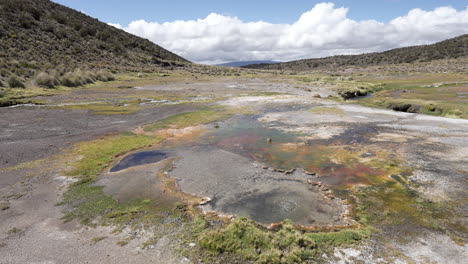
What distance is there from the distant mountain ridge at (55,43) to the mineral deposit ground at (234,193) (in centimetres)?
3487

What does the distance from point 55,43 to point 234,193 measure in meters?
78.6

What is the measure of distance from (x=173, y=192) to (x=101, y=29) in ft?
373

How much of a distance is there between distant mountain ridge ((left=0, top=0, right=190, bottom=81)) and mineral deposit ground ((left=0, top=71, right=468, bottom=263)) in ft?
114

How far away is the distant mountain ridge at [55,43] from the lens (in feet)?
169

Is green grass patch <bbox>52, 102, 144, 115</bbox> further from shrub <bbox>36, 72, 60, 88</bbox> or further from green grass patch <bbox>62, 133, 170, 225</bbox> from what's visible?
shrub <bbox>36, 72, 60, 88</bbox>

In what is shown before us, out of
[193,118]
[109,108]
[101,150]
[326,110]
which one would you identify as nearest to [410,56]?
[326,110]

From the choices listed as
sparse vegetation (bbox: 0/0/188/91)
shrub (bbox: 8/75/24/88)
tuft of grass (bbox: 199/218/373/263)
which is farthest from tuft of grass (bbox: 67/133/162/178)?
sparse vegetation (bbox: 0/0/188/91)

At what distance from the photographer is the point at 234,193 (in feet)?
34.5

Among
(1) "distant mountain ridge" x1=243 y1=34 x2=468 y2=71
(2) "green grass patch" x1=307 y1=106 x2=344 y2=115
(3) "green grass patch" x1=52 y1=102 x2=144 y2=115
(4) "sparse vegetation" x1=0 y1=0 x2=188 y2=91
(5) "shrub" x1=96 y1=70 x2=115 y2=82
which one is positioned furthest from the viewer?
(1) "distant mountain ridge" x1=243 y1=34 x2=468 y2=71

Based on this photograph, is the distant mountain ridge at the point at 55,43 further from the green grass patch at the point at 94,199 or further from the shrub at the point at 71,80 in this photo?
the green grass patch at the point at 94,199

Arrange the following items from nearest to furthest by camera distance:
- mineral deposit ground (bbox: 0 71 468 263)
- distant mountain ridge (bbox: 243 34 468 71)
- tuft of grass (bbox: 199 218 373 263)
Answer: tuft of grass (bbox: 199 218 373 263) → mineral deposit ground (bbox: 0 71 468 263) → distant mountain ridge (bbox: 243 34 468 71)

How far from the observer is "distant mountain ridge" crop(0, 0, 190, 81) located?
51428 mm

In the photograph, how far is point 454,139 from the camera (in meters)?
16.7

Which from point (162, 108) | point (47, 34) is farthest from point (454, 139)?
point (47, 34)
